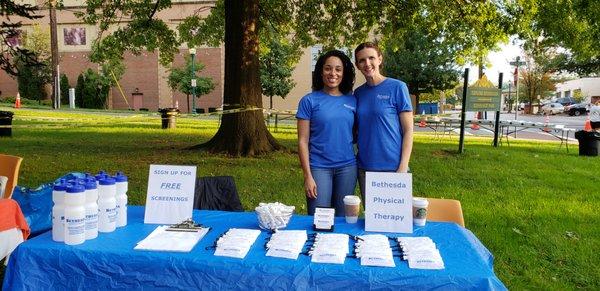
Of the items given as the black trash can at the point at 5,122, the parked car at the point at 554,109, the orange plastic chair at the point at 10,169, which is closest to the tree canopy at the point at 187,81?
the black trash can at the point at 5,122

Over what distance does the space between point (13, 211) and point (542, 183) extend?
7650 mm

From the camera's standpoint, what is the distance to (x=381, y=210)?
2574mm

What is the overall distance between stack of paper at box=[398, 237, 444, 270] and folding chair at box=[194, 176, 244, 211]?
1.78 meters

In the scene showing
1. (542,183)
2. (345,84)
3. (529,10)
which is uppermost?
(529,10)

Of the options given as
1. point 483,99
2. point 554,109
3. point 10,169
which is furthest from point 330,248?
point 554,109

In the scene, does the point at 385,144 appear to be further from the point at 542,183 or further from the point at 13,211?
the point at 542,183

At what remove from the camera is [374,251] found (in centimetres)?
220

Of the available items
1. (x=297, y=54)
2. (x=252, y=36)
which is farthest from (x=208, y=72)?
(x=252, y=36)

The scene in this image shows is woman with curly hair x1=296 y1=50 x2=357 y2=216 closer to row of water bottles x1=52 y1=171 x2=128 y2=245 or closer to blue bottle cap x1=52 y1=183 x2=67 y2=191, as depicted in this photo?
row of water bottles x1=52 y1=171 x2=128 y2=245

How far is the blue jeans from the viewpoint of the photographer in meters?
3.30

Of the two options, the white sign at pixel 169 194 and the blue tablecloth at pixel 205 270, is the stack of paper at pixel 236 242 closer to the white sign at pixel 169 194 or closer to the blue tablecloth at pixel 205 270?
the blue tablecloth at pixel 205 270

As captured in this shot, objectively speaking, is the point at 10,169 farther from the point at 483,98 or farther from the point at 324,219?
the point at 483,98

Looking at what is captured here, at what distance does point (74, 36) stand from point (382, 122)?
46.6 meters

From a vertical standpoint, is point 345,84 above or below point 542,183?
above
